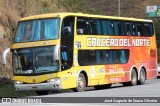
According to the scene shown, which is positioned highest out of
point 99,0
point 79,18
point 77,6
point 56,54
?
point 99,0

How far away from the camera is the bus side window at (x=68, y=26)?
2395 centimetres

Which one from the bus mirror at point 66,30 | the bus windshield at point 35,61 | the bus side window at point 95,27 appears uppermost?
the bus side window at point 95,27

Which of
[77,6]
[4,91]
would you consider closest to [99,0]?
[77,6]

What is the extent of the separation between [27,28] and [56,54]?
7.98 feet

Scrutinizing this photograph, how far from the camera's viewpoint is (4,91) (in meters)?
26.3

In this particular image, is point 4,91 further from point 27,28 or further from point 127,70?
point 127,70

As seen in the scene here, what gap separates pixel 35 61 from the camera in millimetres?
23484

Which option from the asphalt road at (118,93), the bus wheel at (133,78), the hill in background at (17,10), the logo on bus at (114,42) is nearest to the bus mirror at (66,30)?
the logo on bus at (114,42)

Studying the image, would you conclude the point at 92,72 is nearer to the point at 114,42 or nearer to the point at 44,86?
the point at 114,42

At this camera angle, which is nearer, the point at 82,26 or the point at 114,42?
the point at 82,26

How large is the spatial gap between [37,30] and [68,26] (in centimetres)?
150

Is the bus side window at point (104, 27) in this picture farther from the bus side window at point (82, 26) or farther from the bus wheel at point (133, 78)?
the bus wheel at point (133, 78)

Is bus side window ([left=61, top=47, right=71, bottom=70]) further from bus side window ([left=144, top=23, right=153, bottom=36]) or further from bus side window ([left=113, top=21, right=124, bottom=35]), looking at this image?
bus side window ([left=144, top=23, right=153, bottom=36])

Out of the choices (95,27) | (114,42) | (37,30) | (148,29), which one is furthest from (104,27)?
(148,29)
